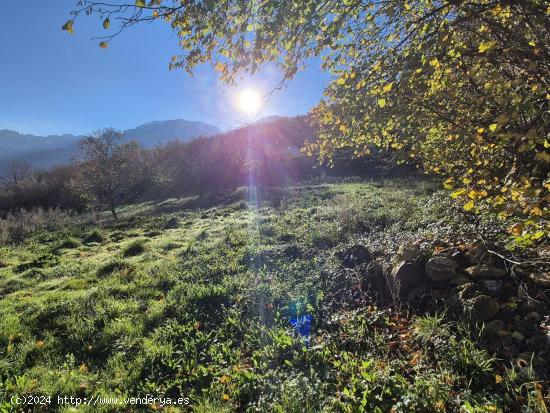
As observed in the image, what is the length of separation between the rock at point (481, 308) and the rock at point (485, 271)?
499mm

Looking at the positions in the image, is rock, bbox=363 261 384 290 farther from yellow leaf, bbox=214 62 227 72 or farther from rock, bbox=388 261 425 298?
yellow leaf, bbox=214 62 227 72

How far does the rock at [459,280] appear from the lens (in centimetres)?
529

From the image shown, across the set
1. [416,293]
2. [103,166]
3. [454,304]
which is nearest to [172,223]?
[103,166]

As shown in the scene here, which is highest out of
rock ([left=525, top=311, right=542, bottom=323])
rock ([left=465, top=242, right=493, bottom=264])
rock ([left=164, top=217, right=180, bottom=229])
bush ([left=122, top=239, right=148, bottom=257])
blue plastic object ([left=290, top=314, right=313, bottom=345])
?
rock ([left=465, top=242, right=493, bottom=264])

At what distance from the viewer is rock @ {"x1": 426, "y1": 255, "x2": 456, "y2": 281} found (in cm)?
550

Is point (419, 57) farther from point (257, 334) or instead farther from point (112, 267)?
point (112, 267)

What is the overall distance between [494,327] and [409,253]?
6.46 feet

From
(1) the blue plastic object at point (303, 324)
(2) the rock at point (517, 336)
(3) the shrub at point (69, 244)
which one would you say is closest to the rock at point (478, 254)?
(2) the rock at point (517, 336)

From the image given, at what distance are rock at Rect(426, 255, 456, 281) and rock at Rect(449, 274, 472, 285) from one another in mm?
59

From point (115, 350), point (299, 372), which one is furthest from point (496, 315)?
point (115, 350)

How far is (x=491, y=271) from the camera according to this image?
5129mm

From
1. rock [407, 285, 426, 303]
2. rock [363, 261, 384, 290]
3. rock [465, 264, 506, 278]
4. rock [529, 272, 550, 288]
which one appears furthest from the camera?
rock [363, 261, 384, 290]

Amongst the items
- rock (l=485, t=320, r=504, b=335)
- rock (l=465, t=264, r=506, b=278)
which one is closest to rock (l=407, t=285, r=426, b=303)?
rock (l=465, t=264, r=506, b=278)

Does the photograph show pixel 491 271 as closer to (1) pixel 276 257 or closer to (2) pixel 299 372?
(2) pixel 299 372
